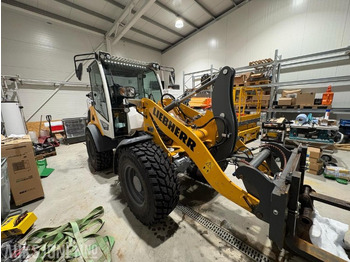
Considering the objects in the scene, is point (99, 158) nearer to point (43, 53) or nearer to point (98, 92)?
point (98, 92)

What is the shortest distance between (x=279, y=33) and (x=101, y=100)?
24.7 ft

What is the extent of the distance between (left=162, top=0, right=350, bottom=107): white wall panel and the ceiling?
0.69 meters

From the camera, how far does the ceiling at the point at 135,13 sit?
5.90m

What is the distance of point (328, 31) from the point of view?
5098mm

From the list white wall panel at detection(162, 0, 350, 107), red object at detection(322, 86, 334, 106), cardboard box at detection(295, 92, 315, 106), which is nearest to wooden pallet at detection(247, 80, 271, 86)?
white wall panel at detection(162, 0, 350, 107)

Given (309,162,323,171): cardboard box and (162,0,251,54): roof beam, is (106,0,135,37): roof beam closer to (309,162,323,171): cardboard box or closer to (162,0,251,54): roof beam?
(162,0,251,54): roof beam

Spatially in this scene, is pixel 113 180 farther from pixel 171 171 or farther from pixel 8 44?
pixel 8 44

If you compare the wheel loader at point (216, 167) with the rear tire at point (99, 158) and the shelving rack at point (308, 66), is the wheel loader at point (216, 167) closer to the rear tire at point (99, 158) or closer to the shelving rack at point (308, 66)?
the rear tire at point (99, 158)

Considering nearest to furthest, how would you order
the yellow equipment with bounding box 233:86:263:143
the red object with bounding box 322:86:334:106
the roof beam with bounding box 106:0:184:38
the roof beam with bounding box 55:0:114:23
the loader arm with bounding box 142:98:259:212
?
1. the loader arm with bounding box 142:98:259:212
2. the yellow equipment with bounding box 233:86:263:143
3. the red object with bounding box 322:86:334:106
4. the roof beam with bounding box 55:0:114:23
5. the roof beam with bounding box 106:0:184:38

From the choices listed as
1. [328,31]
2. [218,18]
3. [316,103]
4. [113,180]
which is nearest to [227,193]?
[113,180]

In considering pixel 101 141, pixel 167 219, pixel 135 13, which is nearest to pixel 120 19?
pixel 135 13

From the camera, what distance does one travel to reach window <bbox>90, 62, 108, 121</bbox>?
290cm

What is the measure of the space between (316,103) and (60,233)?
24.5 ft

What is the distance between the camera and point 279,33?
19.9ft
